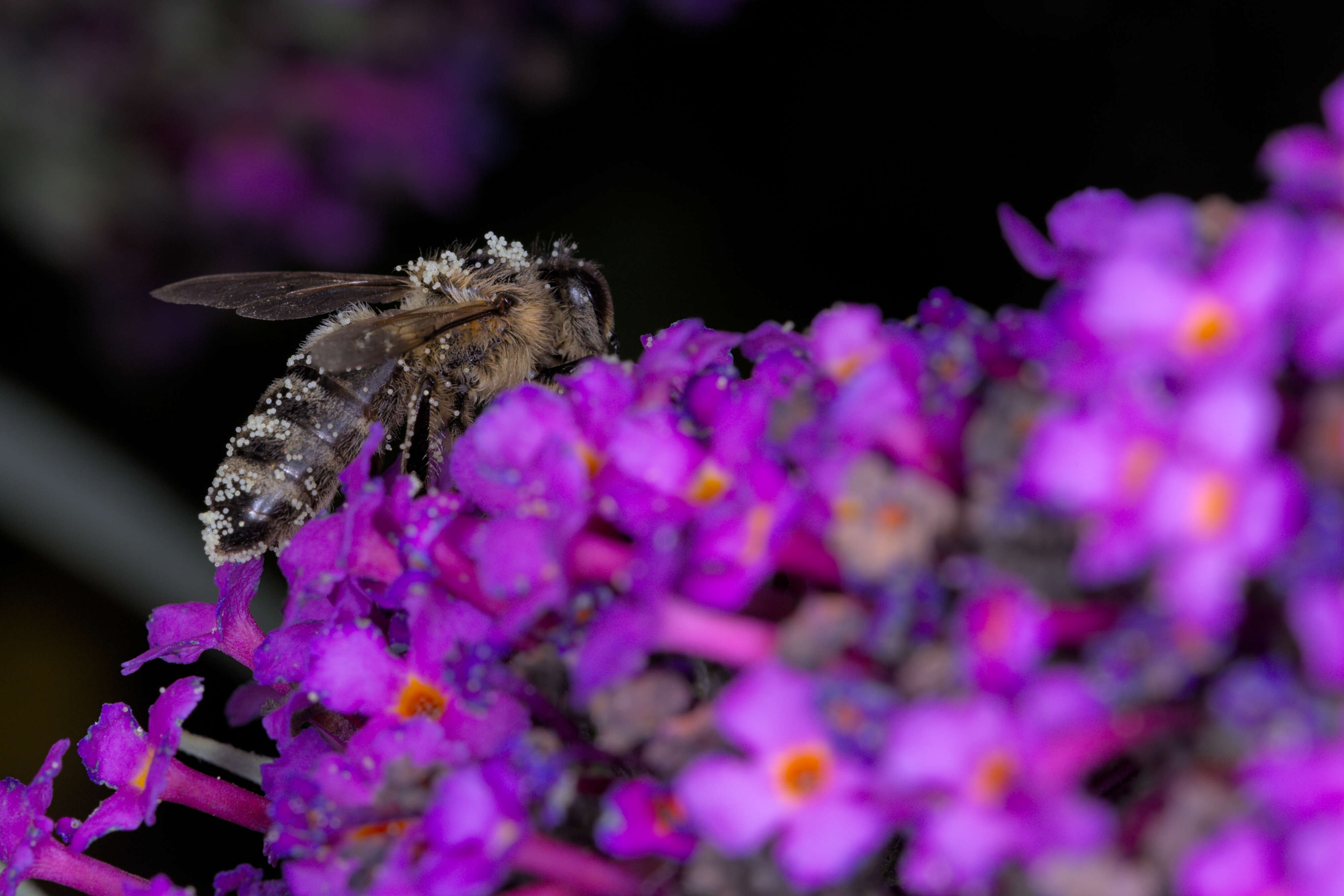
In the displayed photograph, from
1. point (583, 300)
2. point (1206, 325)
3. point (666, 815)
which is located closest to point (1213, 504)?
point (1206, 325)

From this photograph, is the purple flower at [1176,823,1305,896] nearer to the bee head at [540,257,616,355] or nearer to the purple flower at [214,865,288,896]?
the purple flower at [214,865,288,896]

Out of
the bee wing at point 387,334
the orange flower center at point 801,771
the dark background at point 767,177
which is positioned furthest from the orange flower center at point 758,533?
the dark background at point 767,177

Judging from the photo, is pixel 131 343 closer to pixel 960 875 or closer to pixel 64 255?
pixel 64 255

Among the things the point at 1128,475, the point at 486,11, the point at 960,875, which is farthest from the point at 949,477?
the point at 486,11

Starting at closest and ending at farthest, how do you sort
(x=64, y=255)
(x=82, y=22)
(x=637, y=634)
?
(x=637, y=634) < (x=82, y=22) < (x=64, y=255)

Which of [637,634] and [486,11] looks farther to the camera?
[486,11]

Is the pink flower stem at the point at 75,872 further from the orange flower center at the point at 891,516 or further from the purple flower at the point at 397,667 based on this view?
the orange flower center at the point at 891,516
